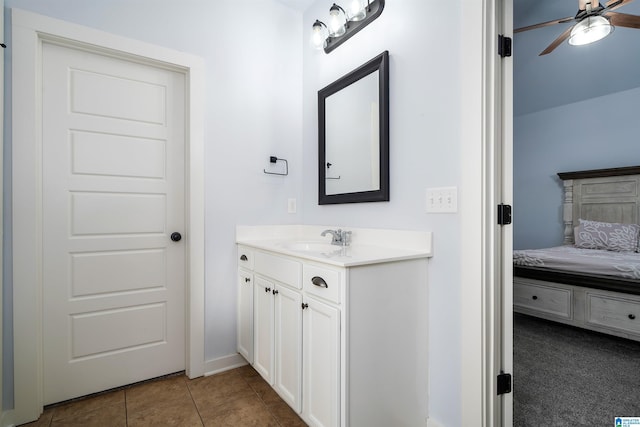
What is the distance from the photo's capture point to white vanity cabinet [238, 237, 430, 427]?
3.95ft

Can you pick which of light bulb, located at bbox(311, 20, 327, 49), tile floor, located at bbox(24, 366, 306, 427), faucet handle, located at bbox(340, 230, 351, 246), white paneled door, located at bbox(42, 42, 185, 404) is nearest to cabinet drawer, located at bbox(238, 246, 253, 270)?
white paneled door, located at bbox(42, 42, 185, 404)

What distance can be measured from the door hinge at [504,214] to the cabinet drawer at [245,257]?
4.66ft

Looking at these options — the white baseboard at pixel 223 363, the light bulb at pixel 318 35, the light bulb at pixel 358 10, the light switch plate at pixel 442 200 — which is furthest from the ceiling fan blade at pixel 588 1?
the white baseboard at pixel 223 363

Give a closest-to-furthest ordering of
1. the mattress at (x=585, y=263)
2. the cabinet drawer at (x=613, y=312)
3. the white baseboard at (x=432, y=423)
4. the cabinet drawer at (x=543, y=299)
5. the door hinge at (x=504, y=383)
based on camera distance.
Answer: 1. the door hinge at (x=504, y=383)
2. the white baseboard at (x=432, y=423)
3. the cabinet drawer at (x=613, y=312)
4. the mattress at (x=585, y=263)
5. the cabinet drawer at (x=543, y=299)

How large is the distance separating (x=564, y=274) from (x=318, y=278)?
2665 millimetres

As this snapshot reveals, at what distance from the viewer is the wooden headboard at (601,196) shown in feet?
12.1

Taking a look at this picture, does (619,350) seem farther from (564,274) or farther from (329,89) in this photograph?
(329,89)

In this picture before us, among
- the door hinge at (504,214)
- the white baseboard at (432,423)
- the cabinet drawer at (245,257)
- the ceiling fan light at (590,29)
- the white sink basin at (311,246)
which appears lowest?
the white baseboard at (432,423)

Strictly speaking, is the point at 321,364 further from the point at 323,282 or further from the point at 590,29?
the point at 590,29

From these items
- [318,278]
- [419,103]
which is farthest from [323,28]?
[318,278]

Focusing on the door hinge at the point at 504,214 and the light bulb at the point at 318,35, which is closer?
the door hinge at the point at 504,214

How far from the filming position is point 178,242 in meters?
2.07

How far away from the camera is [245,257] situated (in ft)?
6.79

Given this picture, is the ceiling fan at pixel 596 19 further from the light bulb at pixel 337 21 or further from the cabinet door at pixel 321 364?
the cabinet door at pixel 321 364
